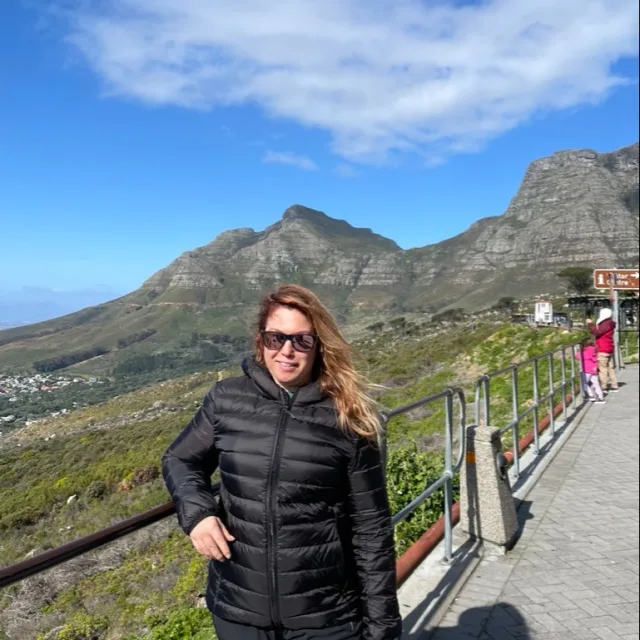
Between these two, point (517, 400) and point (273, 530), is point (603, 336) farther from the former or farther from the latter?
point (273, 530)

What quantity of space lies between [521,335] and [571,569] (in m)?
20.6

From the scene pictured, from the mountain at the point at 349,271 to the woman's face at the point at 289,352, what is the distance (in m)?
0.25

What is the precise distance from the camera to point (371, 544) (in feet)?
6.26

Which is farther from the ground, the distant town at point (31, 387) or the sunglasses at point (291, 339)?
the sunglasses at point (291, 339)

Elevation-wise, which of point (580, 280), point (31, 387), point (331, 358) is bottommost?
point (31, 387)

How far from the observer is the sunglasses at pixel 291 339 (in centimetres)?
202

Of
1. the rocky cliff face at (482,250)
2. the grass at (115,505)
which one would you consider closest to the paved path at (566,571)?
the grass at (115,505)

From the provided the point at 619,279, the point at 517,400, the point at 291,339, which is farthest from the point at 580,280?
the point at 291,339

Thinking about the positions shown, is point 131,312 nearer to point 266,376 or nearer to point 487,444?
point 487,444

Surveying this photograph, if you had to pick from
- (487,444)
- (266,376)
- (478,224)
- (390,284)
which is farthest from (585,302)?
(478,224)

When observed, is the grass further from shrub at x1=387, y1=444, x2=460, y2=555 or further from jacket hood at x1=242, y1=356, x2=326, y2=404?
jacket hood at x1=242, y1=356, x2=326, y2=404

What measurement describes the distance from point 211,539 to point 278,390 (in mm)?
527

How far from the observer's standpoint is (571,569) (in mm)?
4285

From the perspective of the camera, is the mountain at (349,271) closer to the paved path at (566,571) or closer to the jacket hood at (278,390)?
the jacket hood at (278,390)
